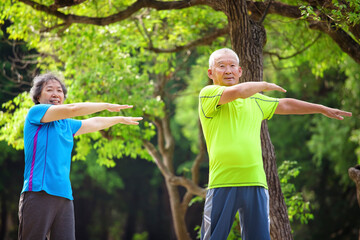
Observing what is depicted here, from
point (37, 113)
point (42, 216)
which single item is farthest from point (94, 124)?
point (42, 216)

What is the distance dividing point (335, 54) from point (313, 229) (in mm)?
9513

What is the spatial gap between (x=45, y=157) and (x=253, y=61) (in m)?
2.28

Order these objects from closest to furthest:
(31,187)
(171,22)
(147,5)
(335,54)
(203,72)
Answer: (31,187)
(147,5)
(335,54)
(171,22)
(203,72)

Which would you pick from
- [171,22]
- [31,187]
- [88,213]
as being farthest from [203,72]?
[88,213]

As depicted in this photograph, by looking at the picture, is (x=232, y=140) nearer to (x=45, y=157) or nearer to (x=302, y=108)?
(x=302, y=108)

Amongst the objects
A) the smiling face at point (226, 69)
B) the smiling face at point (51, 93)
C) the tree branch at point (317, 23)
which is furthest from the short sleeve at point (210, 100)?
the tree branch at point (317, 23)

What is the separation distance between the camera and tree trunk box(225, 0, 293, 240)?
4.32 meters

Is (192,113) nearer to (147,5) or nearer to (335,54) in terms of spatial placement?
(335,54)

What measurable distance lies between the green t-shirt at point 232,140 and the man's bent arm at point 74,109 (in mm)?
526

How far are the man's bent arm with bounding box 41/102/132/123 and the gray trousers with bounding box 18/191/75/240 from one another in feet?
1.54

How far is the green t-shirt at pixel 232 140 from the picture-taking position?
268cm

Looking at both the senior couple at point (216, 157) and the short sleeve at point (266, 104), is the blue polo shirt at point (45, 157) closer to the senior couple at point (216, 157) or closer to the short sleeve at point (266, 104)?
the senior couple at point (216, 157)

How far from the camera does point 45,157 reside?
114 inches

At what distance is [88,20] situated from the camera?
564cm
